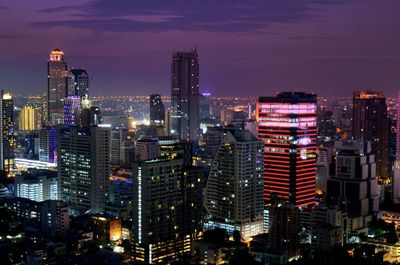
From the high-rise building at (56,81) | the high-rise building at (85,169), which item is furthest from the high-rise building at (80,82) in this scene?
the high-rise building at (85,169)

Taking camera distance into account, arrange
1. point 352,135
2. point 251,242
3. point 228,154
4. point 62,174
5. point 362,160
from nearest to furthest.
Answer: point 251,242
point 228,154
point 362,160
point 62,174
point 352,135

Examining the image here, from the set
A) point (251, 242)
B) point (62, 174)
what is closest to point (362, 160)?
point (251, 242)

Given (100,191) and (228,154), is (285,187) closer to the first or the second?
(228,154)

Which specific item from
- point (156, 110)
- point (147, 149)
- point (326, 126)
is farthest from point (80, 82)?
point (326, 126)

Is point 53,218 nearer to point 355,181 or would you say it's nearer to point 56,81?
point 355,181

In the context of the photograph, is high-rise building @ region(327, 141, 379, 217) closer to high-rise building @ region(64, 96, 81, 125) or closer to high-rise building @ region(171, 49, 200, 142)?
high-rise building @ region(171, 49, 200, 142)

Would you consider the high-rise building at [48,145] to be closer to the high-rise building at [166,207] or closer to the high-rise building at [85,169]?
the high-rise building at [85,169]

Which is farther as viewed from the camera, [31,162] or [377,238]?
[31,162]

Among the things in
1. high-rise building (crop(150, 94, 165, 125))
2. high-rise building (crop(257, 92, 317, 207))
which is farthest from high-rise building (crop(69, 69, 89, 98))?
high-rise building (crop(257, 92, 317, 207))
